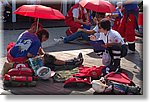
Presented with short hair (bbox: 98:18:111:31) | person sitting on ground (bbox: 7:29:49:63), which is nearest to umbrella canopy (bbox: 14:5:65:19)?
person sitting on ground (bbox: 7:29:49:63)

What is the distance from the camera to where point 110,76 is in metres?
5.30

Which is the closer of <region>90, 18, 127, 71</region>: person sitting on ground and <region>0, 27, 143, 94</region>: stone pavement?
<region>90, 18, 127, 71</region>: person sitting on ground

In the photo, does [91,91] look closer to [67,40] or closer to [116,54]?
[116,54]

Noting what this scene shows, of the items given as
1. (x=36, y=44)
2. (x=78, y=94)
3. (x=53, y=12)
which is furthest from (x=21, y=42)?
(x=78, y=94)

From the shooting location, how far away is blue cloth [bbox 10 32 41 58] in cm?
557

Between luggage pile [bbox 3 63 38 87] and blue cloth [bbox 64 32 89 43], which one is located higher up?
blue cloth [bbox 64 32 89 43]

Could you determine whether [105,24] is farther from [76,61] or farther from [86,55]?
[86,55]

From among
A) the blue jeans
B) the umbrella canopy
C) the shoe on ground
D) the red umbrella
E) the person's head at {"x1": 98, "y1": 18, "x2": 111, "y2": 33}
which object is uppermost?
the red umbrella

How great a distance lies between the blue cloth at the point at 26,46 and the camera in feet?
18.3

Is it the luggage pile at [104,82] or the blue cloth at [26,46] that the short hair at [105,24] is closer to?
the luggage pile at [104,82]

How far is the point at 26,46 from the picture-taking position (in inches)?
220

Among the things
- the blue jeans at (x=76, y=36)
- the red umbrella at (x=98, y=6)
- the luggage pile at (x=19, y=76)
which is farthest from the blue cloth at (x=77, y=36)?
the luggage pile at (x=19, y=76)

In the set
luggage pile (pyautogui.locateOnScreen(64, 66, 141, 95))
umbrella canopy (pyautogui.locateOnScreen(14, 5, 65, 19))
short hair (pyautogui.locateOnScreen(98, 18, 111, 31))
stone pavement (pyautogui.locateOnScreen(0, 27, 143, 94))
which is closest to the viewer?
luggage pile (pyautogui.locateOnScreen(64, 66, 141, 95))

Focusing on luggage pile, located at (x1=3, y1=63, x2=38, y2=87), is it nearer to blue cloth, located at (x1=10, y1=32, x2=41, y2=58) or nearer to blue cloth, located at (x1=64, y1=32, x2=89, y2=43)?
blue cloth, located at (x1=10, y1=32, x2=41, y2=58)
